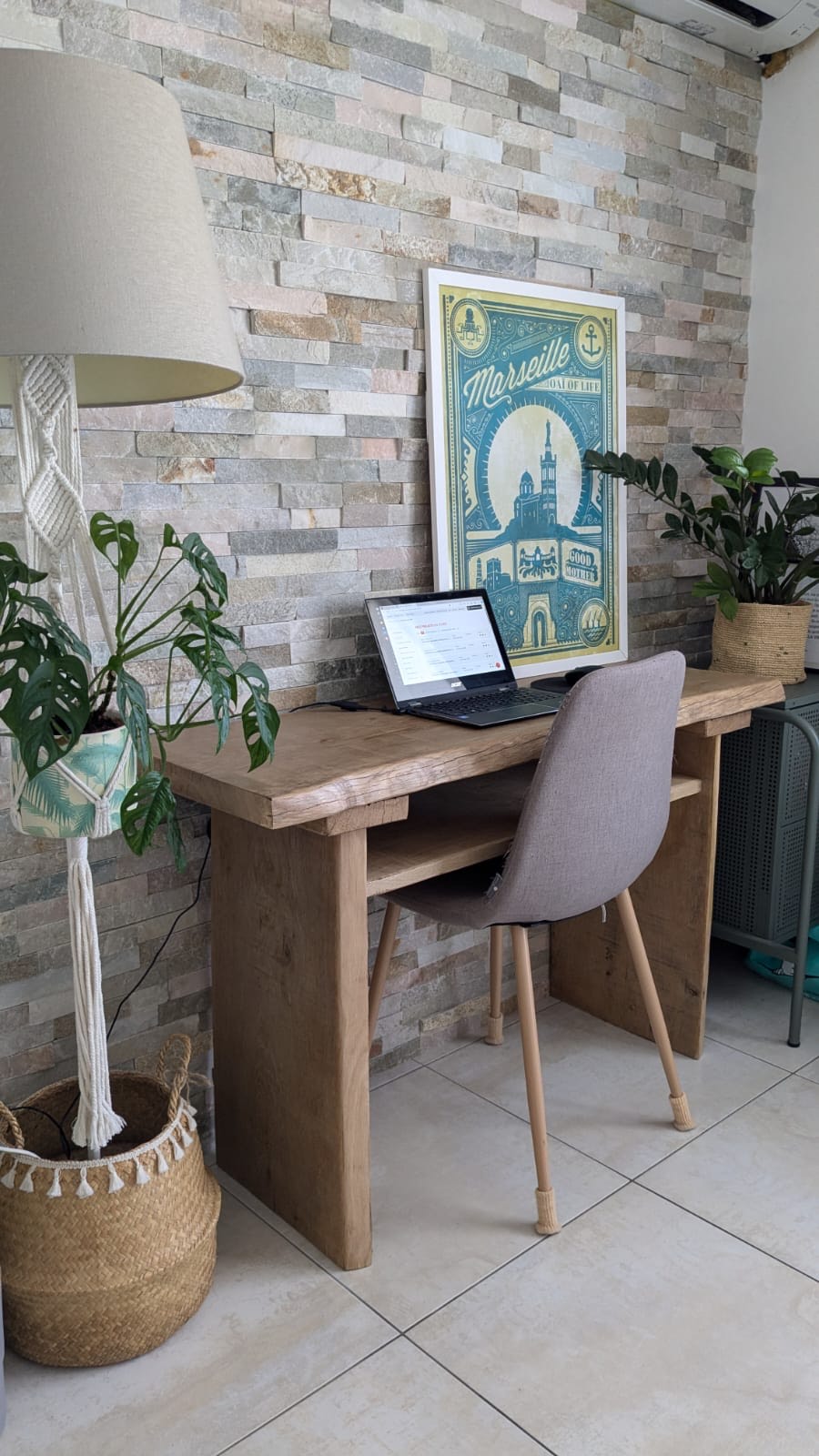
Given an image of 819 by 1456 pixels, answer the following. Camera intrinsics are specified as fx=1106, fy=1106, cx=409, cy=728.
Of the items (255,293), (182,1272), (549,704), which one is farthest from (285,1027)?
(255,293)

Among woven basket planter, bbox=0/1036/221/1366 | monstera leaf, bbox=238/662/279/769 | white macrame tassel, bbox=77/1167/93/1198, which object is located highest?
monstera leaf, bbox=238/662/279/769

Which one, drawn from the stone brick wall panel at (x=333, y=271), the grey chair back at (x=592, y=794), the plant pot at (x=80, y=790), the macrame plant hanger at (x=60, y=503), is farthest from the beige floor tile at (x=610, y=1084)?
the plant pot at (x=80, y=790)

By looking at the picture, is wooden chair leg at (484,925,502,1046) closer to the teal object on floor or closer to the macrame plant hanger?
the teal object on floor

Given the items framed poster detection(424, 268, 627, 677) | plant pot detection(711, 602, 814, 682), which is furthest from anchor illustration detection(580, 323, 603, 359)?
plant pot detection(711, 602, 814, 682)

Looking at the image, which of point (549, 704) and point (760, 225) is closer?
point (549, 704)

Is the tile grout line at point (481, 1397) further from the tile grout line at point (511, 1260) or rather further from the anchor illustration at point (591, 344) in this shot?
the anchor illustration at point (591, 344)

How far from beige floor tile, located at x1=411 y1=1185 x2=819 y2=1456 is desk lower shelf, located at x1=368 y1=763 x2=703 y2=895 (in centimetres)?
63

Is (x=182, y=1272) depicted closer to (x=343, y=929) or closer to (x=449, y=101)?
(x=343, y=929)

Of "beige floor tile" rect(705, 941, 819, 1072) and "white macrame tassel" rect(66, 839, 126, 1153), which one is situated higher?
"white macrame tassel" rect(66, 839, 126, 1153)

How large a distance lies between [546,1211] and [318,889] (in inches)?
26.2

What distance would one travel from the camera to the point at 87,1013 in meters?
1.46

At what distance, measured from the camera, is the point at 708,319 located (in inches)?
109

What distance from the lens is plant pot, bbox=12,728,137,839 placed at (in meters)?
1.30

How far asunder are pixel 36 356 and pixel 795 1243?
1699mm
